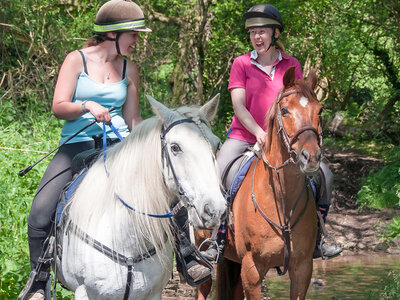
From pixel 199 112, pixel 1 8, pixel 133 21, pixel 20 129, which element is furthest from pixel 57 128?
pixel 199 112

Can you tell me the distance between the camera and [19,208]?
7.47m

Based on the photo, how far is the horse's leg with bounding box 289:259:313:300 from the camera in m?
5.21

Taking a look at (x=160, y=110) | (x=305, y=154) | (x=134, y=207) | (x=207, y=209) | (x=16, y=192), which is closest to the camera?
(x=207, y=209)

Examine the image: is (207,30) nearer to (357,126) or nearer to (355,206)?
(355,206)

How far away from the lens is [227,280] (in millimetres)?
6270

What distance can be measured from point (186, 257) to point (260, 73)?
232 centimetres

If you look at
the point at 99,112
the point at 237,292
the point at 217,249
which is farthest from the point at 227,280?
the point at 99,112

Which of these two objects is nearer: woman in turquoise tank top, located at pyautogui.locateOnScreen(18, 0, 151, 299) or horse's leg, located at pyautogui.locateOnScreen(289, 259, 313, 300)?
woman in turquoise tank top, located at pyautogui.locateOnScreen(18, 0, 151, 299)

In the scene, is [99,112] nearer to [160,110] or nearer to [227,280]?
[160,110]

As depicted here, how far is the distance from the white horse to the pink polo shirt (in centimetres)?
217

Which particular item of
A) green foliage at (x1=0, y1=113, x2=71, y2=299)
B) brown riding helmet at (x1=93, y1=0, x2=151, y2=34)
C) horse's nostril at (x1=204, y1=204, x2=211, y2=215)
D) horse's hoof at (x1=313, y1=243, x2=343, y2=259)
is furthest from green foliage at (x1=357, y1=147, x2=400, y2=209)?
horse's nostril at (x1=204, y1=204, x2=211, y2=215)

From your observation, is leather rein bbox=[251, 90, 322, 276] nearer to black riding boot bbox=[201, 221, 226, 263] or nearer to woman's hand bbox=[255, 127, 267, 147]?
woman's hand bbox=[255, 127, 267, 147]

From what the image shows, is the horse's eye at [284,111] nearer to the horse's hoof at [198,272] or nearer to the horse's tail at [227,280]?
the horse's hoof at [198,272]

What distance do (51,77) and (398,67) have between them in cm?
977
